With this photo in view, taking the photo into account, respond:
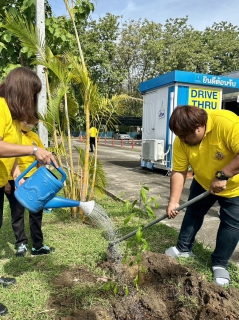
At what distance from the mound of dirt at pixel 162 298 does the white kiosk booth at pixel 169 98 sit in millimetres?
5445

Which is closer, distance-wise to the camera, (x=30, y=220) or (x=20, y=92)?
(x=20, y=92)

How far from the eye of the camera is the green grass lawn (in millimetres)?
2280

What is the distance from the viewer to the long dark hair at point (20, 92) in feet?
6.84

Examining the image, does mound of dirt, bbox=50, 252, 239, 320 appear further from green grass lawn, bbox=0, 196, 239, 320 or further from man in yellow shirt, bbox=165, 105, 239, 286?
man in yellow shirt, bbox=165, 105, 239, 286

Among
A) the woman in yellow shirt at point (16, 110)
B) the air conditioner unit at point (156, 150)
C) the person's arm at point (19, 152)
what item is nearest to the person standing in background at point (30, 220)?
the woman in yellow shirt at point (16, 110)

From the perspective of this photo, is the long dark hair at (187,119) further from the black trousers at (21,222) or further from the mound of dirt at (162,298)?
the black trousers at (21,222)

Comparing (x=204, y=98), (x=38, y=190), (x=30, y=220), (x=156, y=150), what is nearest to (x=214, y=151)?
(x=38, y=190)

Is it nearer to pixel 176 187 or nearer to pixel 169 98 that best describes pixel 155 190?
pixel 169 98

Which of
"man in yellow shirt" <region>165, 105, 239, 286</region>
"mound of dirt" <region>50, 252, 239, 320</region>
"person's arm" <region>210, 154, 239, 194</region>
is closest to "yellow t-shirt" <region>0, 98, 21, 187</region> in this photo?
"mound of dirt" <region>50, 252, 239, 320</region>

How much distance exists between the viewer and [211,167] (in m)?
2.57

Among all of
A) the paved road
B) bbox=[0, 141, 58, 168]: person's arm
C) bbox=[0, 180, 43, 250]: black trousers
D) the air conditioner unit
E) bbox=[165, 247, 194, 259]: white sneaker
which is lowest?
the paved road

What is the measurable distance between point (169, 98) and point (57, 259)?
18.8 feet

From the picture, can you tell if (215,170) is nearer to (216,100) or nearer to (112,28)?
(216,100)

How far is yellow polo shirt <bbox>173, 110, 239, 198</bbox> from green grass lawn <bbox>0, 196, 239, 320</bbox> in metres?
0.87
